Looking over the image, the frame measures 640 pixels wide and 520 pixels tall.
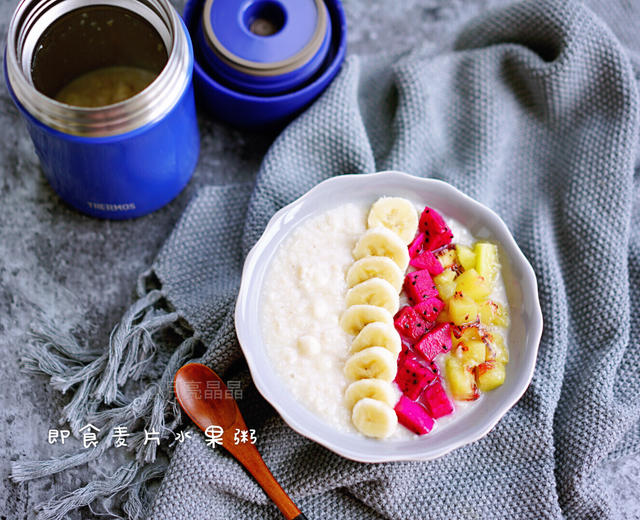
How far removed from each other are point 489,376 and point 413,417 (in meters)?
0.17

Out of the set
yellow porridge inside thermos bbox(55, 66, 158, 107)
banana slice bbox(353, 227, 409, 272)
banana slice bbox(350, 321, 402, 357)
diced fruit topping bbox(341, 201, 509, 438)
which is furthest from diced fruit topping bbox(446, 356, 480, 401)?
yellow porridge inside thermos bbox(55, 66, 158, 107)

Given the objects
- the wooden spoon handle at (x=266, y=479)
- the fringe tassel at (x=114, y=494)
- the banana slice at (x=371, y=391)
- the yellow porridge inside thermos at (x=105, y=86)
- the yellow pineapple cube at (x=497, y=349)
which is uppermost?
the yellow porridge inside thermos at (x=105, y=86)

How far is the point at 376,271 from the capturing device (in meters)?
1.39

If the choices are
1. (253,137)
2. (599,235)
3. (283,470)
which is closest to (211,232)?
(253,137)

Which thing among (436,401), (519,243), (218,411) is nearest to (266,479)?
(218,411)

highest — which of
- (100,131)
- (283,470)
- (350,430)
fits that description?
(100,131)

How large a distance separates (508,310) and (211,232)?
658 mm

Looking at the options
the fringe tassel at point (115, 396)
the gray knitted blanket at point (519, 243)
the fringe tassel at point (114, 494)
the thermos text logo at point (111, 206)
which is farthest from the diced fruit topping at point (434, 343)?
the thermos text logo at point (111, 206)

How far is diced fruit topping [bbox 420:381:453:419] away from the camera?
1338mm

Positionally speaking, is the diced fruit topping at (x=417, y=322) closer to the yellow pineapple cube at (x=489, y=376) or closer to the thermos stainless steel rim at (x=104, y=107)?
the yellow pineapple cube at (x=489, y=376)

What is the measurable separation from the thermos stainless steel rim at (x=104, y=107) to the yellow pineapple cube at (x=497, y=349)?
77 centimetres

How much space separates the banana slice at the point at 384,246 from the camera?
4.61 ft

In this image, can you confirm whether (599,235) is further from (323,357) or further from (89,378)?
(89,378)

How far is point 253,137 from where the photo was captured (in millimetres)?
1745
